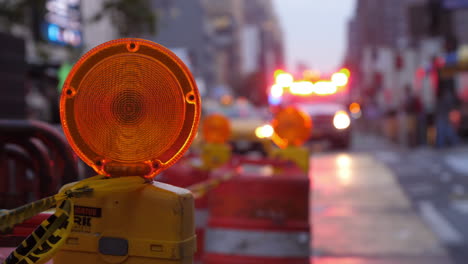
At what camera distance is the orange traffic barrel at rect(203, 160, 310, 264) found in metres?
4.52

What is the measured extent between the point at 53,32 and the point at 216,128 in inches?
362

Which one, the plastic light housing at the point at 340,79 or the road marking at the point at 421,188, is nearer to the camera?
the road marking at the point at 421,188

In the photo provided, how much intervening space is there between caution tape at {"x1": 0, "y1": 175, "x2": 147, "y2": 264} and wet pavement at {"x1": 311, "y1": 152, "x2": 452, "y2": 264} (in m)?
4.56

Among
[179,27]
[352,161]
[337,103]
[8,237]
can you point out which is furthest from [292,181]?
[179,27]

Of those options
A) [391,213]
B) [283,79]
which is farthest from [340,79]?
[391,213]

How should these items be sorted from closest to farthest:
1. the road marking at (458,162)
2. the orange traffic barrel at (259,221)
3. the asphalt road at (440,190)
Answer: the orange traffic barrel at (259,221) < the asphalt road at (440,190) < the road marking at (458,162)

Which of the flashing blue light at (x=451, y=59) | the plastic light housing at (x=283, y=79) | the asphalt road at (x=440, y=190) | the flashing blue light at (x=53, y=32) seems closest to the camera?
the asphalt road at (x=440, y=190)

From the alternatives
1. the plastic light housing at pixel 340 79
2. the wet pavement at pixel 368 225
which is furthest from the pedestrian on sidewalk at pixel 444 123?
the wet pavement at pixel 368 225

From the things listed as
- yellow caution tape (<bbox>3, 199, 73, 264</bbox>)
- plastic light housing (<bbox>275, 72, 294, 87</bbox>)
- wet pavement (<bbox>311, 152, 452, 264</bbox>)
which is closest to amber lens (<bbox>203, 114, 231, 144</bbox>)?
wet pavement (<bbox>311, 152, 452, 264</bbox>)

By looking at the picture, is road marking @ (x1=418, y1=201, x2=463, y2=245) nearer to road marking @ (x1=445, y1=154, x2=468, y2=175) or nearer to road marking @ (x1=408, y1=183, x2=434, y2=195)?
road marking @ (x1=408, y1=183, x2=434, y2=195)

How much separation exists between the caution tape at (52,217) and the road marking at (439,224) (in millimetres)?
5809

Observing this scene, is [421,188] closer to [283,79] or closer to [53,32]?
[283,79]

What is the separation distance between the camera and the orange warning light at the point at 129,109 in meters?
1.98

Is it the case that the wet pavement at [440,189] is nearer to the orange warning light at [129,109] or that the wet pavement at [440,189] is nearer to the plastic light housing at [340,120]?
the plastic light housing at [340,120]
